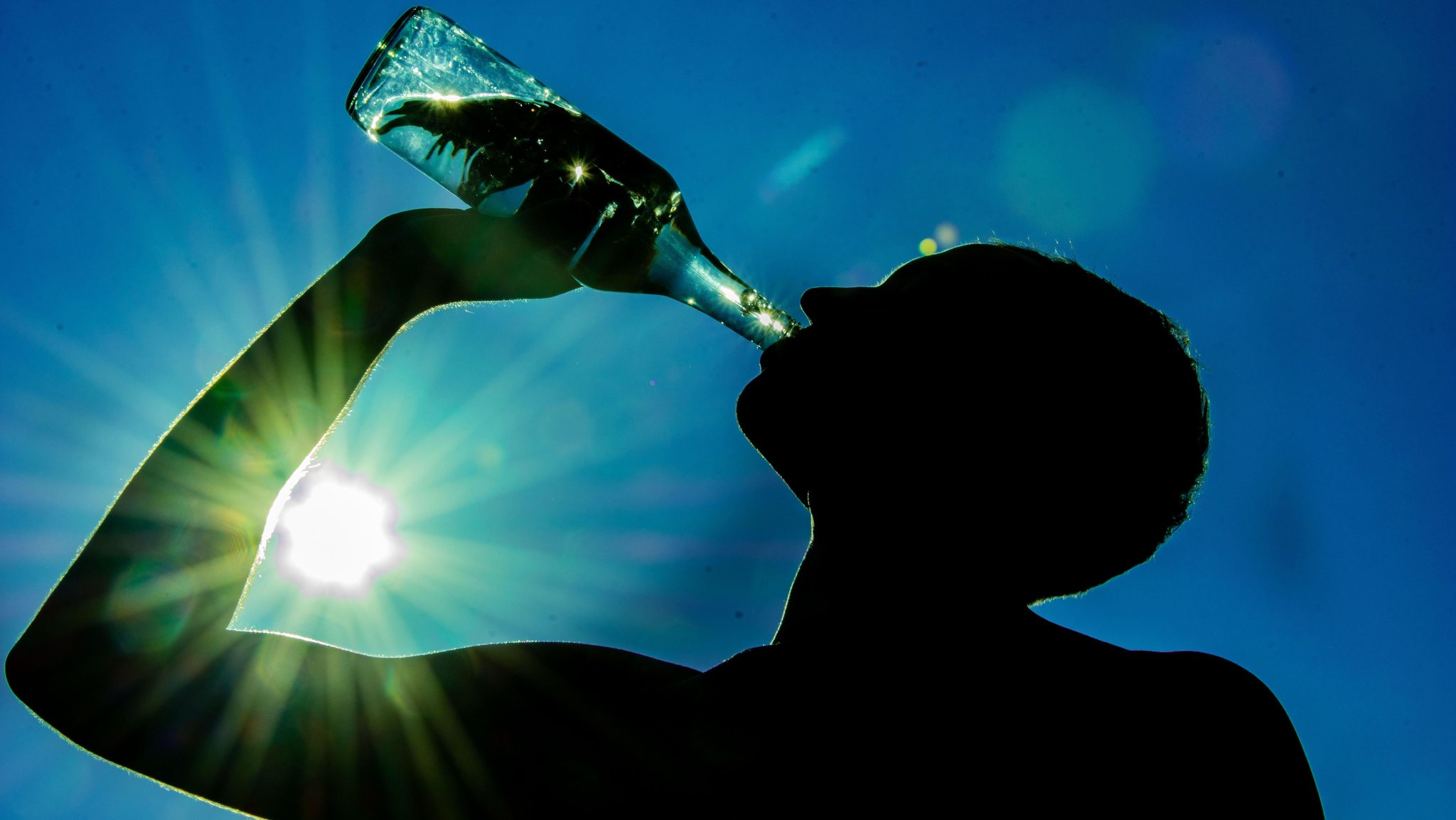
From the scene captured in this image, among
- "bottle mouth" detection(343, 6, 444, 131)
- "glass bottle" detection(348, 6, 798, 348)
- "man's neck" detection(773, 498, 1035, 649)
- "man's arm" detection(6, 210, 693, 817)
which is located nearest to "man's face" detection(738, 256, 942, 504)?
"man's neck" detection(773, 498, 1035, 649)

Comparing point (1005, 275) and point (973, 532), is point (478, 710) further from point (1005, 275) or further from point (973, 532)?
point (1005, 275)

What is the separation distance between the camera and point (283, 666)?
3.18 ft

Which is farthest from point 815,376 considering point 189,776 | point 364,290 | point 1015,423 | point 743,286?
point 189,776

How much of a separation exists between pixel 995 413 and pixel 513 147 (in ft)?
4.40

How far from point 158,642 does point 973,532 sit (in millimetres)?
1404

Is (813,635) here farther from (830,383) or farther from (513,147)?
(513,147)

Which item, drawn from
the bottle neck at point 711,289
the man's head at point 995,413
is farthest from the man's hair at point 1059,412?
the bottle neck at point 711,289

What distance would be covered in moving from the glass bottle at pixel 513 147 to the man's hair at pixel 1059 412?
2.48 ft

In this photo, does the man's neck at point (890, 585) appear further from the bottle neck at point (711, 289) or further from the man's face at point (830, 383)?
the bottle neck at point (711, 289)

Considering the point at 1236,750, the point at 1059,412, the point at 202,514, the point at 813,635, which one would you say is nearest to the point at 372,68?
the point at 202,514

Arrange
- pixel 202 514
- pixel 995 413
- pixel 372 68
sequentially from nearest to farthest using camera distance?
pixel 202 514
pixel 995 413
pixel 372 68

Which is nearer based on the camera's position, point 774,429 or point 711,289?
point 774,429

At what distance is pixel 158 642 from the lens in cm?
88

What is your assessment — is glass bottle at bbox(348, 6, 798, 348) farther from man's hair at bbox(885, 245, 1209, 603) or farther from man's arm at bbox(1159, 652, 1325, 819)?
man's arm at bbox(1159, 652, 1325, 819)
